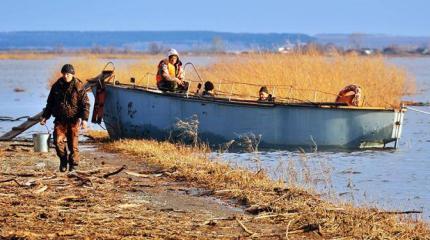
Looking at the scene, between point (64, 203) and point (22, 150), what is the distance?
6.56 meters

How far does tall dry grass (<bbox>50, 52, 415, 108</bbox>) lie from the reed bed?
9824 mm

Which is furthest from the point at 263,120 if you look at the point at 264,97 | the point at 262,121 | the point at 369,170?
the point at 369,170

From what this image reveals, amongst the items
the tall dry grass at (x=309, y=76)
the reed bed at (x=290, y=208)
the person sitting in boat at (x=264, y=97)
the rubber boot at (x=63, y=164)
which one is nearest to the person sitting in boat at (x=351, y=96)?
the person sitting in boat at (x=264, y=97)

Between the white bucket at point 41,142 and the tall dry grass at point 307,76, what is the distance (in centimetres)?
690

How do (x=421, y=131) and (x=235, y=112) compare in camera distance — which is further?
(x=421, y=131)

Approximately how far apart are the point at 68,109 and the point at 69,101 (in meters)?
0.11

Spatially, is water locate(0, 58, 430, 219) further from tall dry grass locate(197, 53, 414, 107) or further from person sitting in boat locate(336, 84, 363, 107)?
tall dry grass locate(197, 53, 414, 107)

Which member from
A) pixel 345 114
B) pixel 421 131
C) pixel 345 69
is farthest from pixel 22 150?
pixel 345 69

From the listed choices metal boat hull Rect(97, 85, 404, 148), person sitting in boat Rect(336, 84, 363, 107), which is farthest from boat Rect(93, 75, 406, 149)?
person sitting in boat Rect(336, 84, 363, 107)

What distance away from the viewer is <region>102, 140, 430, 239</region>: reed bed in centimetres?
974

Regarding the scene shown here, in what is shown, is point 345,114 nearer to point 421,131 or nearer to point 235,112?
point 235,112

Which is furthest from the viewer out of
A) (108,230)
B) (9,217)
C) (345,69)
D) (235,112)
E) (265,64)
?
(345,69)

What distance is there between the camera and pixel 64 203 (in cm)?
1130

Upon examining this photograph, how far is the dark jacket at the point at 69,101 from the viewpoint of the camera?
13750 millimetres
